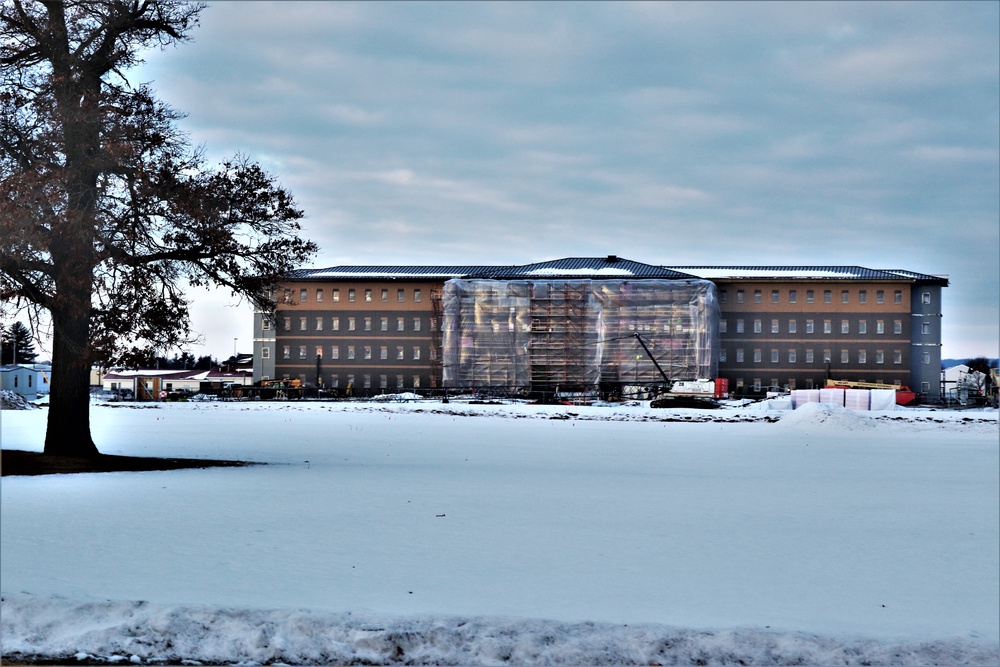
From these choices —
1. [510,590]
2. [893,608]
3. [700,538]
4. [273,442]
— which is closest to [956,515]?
[700,538]

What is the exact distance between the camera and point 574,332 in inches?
3612

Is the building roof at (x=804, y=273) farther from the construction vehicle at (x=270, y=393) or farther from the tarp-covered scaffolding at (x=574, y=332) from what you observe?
the construction vehicle at (x=270, y=393)

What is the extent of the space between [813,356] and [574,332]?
27.5 metres

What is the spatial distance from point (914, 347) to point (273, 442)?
295 ft

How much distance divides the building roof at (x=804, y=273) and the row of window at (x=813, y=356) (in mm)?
7405

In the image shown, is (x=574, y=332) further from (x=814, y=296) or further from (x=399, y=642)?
(x=399, y=642)

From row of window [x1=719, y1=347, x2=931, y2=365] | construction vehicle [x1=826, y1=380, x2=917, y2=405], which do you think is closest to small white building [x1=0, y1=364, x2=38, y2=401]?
Answer: row of window [x1=719, y1=347, x2=931, y2=365]

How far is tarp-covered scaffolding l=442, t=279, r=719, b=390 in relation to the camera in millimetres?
89500

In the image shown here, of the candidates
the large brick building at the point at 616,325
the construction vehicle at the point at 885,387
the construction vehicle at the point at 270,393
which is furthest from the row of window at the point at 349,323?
the construction vehicle at the point at 885,387

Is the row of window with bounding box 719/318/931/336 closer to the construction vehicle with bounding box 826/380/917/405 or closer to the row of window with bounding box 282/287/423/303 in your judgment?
the construction vehicle with bounding box 826/380/917/405

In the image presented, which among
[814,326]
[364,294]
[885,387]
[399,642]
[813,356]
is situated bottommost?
[399,642]

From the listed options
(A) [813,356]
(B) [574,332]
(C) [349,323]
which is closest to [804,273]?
(A) [813,356]

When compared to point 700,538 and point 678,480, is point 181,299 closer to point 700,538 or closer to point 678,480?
point 678,480

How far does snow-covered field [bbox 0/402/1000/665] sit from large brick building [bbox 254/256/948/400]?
72.7m
